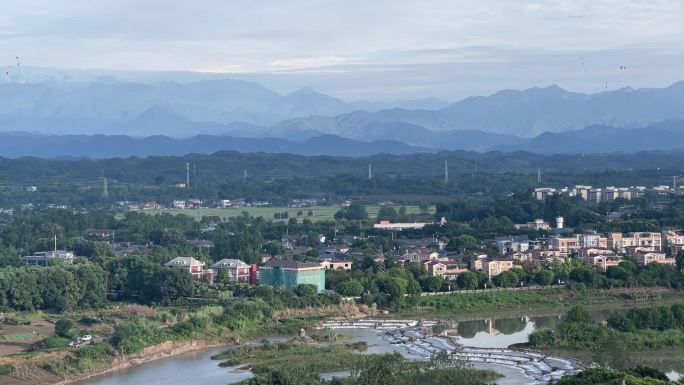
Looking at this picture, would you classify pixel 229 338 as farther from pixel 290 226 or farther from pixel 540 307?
pixel 290 226

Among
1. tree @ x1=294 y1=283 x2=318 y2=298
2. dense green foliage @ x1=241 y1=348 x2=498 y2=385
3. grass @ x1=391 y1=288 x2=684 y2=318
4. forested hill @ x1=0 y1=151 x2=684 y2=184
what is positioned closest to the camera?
dense green foliage @ x1=241 y1=348 x2=498 y2=385

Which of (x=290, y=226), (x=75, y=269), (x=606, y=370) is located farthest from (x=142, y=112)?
(x=606, y=370)

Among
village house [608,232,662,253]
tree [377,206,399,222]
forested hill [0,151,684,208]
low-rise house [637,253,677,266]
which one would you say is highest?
forested hill [0,151,684,208]

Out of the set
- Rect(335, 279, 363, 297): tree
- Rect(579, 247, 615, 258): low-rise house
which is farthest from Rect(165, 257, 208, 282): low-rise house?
Rect(579, 247, 615, 258): low-rise house

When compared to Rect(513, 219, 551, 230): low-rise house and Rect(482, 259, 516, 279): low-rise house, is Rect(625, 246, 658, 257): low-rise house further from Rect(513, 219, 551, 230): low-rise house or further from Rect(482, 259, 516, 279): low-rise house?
Rect(513, 219, 551, 230): low-rise house

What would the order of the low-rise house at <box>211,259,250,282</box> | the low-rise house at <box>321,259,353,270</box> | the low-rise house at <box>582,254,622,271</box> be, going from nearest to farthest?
the low-rise house at <box>211,259,250,282</box> → the low-rise house at <box>321,259,353,270</box> → the low-rise house at <box>582,254,622,271</box>

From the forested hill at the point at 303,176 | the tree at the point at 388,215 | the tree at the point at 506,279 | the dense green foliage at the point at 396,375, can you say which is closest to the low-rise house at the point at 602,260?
the tree at the point at 506,279

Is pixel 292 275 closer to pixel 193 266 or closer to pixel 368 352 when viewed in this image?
pixel 193 266

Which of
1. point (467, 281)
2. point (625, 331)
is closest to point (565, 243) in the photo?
point (467, 281)

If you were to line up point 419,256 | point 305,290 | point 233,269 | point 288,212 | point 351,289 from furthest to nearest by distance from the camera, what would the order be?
point 288,212
point 419,256
point 233,269
point 351,289
point 305,290

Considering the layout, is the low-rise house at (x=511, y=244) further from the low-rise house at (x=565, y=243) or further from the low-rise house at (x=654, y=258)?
the low-rise house at (x=654, y=258)
